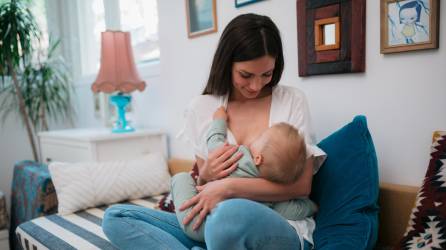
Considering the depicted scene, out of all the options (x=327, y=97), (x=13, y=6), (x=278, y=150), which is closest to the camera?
(x=278, y=150)

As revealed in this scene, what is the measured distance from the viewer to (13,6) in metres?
2.90

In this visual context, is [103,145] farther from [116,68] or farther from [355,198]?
[355,198]

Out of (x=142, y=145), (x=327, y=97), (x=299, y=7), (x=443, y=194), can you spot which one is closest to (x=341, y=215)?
(x=443, y=194)

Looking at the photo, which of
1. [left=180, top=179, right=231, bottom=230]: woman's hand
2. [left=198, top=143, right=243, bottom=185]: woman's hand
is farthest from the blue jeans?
[left=198, top=143, right=243, bottom=185]: woman's hand

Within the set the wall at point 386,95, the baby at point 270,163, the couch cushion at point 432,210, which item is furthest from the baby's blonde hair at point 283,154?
the wall at point 386,95

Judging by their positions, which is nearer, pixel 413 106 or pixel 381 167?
pixel 413 106

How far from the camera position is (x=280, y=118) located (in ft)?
4.45

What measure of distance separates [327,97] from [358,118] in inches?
11.6

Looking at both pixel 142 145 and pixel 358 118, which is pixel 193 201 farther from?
pixel 142 145

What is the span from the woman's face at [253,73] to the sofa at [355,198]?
367 mm

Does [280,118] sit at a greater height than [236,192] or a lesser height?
greater

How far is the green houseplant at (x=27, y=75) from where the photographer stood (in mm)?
2877

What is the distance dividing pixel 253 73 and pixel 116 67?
4.46ft

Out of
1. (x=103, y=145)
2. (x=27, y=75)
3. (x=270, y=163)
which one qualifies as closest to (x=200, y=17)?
(x=103, y=145)
